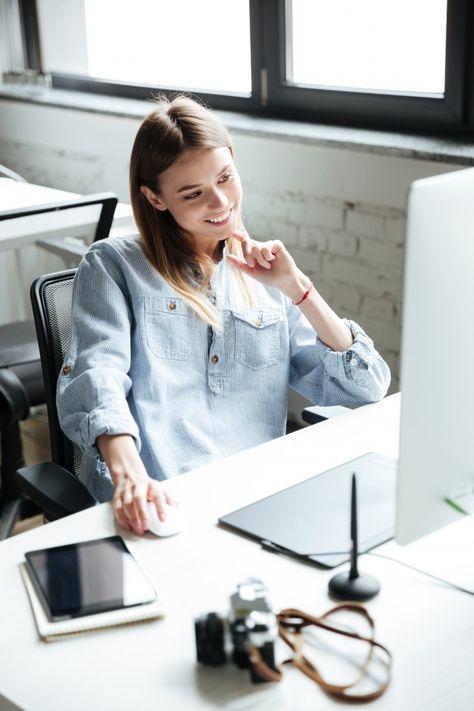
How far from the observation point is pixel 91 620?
1.17 meters

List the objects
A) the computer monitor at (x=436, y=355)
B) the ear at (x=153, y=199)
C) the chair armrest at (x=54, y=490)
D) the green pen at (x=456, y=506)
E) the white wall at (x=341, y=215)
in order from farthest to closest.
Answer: the white wall at (x=341, y=215) → the ear at (x=153, y=199) → the chair armrest at (x=54, y=490) → the green pen at (x=456, y=506) → the computer monitor at (x=436, y=355)

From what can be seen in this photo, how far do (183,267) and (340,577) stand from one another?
2.33 ft

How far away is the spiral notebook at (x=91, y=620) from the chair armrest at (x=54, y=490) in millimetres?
322

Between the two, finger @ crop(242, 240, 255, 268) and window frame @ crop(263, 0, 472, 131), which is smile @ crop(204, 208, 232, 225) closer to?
finger @ crop(242, 240, 255, 268)

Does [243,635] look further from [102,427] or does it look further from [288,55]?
[288,55]

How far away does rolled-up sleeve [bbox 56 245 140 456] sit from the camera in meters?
1.55

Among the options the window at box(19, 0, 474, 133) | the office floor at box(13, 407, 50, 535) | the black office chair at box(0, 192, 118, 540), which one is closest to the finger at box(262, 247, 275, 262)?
the black office chair at box(0, 192, 118, 540)

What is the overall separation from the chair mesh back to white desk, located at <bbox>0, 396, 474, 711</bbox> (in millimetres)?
342

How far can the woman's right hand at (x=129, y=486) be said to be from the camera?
1364mm

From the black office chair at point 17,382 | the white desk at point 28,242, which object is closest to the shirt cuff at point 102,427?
the black office chair at point 17,382

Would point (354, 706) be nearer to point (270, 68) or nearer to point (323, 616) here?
point (323, 616)

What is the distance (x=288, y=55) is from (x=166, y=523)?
2211 millimetres

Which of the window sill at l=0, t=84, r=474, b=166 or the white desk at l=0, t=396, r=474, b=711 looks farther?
the window sill at l=0, t=84, r=474, b=166

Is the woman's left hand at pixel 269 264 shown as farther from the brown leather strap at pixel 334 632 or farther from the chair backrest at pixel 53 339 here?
the brown leather strap at pixel 334 632
